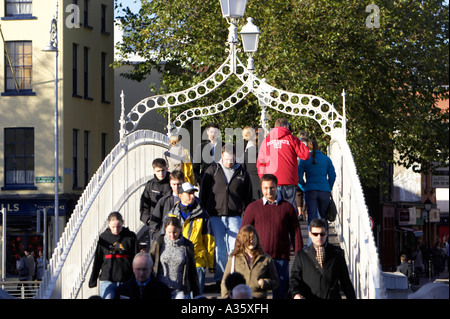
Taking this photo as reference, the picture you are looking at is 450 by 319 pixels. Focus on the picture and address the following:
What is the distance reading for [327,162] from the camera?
17062 mm

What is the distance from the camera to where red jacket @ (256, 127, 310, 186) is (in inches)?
637

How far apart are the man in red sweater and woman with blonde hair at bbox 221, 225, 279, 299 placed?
104 cm

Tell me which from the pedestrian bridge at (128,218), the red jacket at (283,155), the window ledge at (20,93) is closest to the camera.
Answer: the pedestrian bridge at (128,218)

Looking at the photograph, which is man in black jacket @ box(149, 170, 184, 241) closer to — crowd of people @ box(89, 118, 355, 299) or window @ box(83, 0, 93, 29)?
crowd of people @ box(89, 118, 355, 299)

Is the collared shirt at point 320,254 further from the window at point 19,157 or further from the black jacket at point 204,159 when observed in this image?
the window at point 19,157

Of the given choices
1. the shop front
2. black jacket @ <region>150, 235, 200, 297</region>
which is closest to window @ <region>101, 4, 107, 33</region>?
the shop front

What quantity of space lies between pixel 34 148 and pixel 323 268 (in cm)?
3330

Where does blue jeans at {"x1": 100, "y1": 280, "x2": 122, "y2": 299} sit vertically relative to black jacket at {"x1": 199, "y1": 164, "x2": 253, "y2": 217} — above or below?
below

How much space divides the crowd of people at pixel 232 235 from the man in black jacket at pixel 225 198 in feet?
0.04

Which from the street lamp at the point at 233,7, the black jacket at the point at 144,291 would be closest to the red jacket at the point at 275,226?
the black jacket at the point at 144,291

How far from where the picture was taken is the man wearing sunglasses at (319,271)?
445 inches

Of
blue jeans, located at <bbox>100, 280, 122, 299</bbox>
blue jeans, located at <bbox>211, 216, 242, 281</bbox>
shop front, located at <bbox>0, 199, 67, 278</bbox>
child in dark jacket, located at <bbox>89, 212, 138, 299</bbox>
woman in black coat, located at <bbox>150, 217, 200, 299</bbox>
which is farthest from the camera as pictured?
shop front, located at <bbox>0, 199, 67, 278</bbox>

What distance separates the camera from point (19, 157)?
4362cm
